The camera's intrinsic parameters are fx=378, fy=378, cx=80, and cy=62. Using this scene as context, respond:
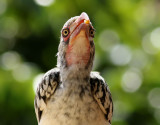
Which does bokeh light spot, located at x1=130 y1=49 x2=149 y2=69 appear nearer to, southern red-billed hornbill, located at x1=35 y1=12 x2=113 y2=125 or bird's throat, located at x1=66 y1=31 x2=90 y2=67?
southern red-billed hornbill, located at x1=35 y1=12 x2=113 y2=125

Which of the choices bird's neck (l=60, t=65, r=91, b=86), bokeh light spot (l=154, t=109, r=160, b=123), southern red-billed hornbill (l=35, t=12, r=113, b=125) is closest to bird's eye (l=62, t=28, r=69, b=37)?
southern red-billed hornbill (l=35, t=12, r=113, b=125)

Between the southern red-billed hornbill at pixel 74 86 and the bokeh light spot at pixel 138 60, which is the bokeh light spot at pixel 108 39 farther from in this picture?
the southern red-billed hornbill at pixel 74 86

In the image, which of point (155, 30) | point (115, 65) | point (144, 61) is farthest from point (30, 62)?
point (155, 30)

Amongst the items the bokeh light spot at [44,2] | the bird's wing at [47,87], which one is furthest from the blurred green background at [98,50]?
the bird's wing at [47,87]

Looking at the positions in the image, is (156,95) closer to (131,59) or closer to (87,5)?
(131,59)

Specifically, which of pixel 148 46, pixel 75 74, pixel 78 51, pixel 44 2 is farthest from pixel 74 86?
pixel 148 46

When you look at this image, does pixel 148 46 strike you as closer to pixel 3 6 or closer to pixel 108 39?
pixel 108 39
